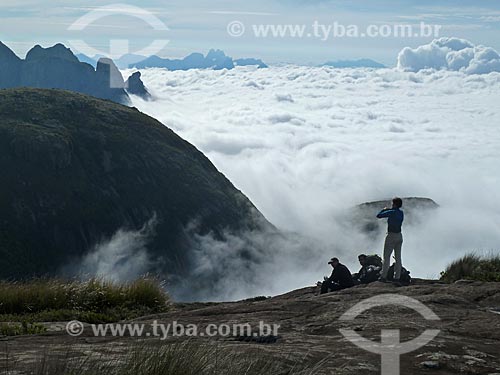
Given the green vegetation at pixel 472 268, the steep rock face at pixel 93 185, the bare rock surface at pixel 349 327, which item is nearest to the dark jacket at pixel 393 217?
the green vegetation at pixel 472 268

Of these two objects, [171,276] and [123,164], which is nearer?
[171,276]

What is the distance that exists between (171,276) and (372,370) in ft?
457

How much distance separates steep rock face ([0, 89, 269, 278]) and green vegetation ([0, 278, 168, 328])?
4763 inches

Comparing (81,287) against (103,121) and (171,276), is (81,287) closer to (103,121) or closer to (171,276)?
(171,276)

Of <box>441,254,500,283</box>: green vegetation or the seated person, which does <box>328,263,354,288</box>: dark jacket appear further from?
<box>441,254,500,283</box>: green vegetation

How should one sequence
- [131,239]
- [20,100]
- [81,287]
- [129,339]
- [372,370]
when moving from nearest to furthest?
[372,370], [129,339], [81,287], [131,239], [20,100]

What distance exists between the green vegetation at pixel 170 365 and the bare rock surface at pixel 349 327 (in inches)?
22.9

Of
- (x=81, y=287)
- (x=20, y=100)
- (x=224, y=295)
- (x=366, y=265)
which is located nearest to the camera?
(x=81, y=287)

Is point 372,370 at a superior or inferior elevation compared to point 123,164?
inferior

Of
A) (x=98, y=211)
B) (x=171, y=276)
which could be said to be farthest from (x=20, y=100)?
(x=171, y=276)

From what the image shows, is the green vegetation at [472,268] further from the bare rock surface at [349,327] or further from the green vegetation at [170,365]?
the green vegetation at [170,365]

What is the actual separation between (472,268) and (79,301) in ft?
36.0

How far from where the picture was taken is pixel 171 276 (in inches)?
5640

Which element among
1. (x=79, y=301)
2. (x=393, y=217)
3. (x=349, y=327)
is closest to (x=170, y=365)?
(x=349, y=327)
